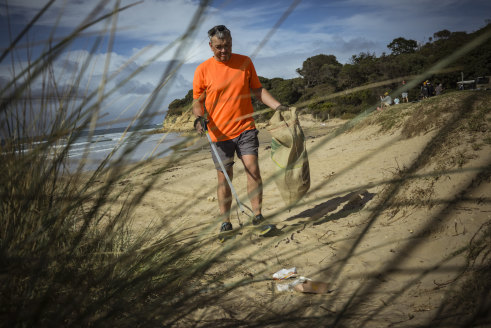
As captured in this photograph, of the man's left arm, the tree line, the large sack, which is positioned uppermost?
the tree line

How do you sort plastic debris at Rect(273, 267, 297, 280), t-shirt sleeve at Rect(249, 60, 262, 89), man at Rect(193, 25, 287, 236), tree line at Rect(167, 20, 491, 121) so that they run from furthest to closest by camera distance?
tree line at Rect(167, 20, 491, 121), t-shirt sleeve at Rect(249, 60, 262, 89), man at Rect(193, 25, 287, 236), plastic debris at Rect(273, 267, 297, 280)

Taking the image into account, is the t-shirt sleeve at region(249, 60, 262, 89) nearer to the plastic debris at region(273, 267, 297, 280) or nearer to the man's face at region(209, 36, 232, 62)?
the man's face at region(209, 36, 232, 62)

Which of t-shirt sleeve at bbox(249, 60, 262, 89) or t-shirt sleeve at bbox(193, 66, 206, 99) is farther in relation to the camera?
t-shirt sleeve at bbox(249, 60, 262, 89)

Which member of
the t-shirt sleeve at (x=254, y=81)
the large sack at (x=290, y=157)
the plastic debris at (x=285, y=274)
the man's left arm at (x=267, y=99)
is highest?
the t-shirt sleeve at (x=254, y=81)

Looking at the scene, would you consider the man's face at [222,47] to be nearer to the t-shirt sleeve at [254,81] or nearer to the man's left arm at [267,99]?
the t-shirt sleeve at [254,81]

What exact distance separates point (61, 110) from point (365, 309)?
4.91 ft

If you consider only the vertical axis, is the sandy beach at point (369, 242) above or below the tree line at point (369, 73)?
below

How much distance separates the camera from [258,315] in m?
1.42

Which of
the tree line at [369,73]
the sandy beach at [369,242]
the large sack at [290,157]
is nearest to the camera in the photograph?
the sandy beach at [369,242]

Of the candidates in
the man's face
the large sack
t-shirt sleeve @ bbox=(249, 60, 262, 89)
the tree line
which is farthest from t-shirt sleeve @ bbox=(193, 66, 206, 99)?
the tree line

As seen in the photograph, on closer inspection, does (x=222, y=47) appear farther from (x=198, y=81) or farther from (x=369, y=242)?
(x=369, y=242)

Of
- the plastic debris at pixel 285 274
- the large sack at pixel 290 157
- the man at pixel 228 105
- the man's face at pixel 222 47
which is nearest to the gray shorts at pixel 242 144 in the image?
the man at pixel 228 105

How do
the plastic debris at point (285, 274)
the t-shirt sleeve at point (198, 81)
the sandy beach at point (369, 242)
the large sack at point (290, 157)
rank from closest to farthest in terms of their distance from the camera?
the sandy beach at point (369, 242) → the plastic debris at point (285, 274) → the large sack at point (290, 157) → the t-shirt sleeve at point (198, 81)

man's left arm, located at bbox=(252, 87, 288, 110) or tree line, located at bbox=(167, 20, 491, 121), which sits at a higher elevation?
tree line, located at bbox=(167, 20, 491, 121)
